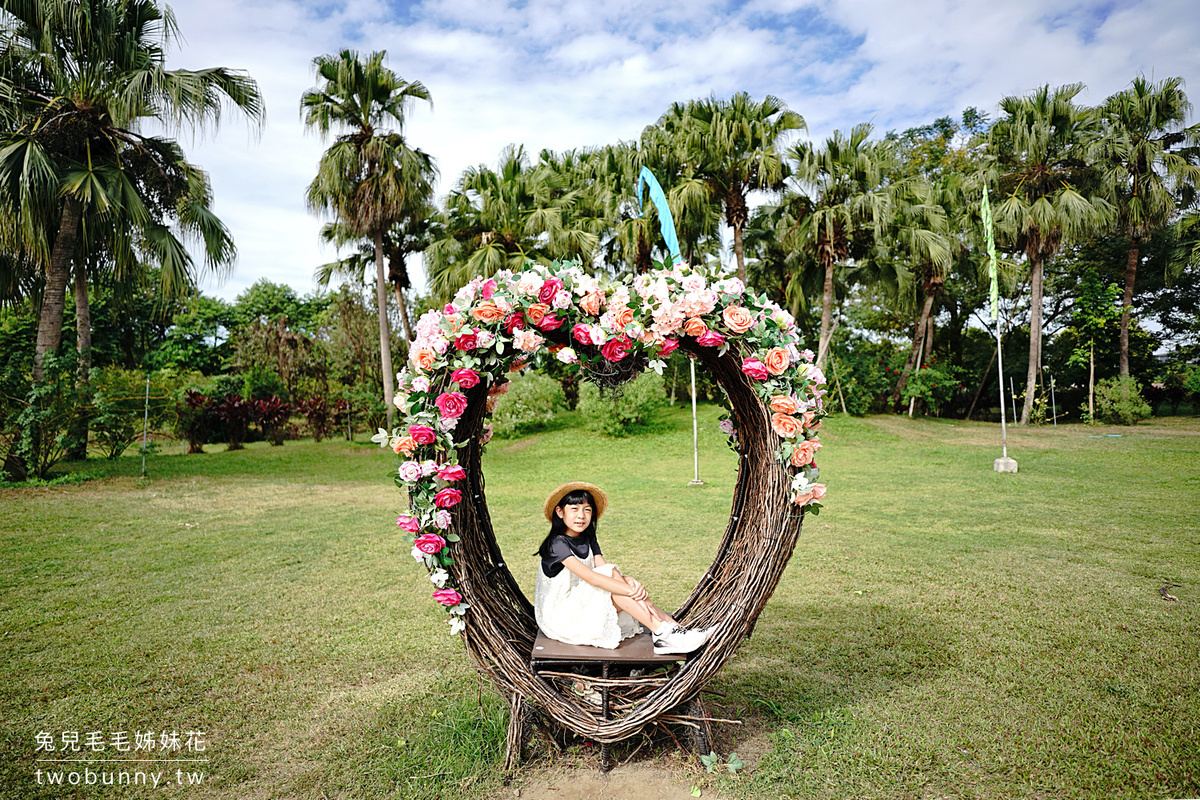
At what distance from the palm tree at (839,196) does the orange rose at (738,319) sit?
1425 centimetres

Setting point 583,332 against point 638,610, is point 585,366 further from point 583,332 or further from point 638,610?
point 638,610

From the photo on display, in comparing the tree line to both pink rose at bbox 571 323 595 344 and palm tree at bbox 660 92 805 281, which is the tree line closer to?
palm tree at bbox 660 92 805 281

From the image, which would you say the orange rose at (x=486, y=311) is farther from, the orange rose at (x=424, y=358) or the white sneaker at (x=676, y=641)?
the white sneaker at (x=676, y=641)

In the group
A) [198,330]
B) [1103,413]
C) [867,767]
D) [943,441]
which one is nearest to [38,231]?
[867,767]

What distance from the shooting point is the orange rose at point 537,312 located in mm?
2826

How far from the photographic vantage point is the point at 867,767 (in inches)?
115

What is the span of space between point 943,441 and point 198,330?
29.5 meters

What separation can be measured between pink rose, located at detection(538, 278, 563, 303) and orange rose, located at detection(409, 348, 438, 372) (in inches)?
20.3

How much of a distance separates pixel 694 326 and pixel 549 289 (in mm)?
634

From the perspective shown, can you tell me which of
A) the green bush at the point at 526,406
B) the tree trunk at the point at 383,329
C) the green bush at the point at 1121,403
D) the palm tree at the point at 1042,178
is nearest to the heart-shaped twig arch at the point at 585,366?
the green bush at the point at 526,406

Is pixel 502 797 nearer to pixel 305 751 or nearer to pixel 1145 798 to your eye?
pixel 305 751

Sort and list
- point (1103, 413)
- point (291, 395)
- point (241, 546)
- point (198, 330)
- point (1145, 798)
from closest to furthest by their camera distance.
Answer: point (1145, 798), point (241, 546), point (1103, 413), point (291, 395), point (198, 330)

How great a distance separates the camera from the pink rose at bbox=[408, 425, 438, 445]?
2770mm

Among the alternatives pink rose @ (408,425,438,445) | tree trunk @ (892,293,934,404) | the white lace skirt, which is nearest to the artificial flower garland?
pink rose @ (408,425,438,445)
